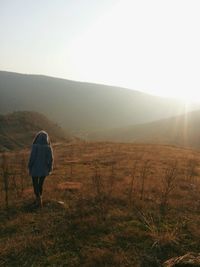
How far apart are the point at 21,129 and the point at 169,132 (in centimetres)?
3489

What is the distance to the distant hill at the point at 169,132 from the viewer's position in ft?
241

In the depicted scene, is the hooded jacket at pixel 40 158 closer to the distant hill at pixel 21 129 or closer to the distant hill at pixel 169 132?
the distant hill at pixel 21 129

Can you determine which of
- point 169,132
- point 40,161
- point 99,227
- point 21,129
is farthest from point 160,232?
point 169,132

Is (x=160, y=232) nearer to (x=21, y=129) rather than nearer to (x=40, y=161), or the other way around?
(x=40, y=161)

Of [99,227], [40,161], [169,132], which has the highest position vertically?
[40,161]

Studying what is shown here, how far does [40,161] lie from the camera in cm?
914

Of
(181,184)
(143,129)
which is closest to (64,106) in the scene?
(143,129)

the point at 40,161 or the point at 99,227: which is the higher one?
the point at 40,161

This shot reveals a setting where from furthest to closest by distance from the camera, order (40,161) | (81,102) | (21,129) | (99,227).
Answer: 1. (81,102)
2. (21,129)
3. (40,161)
4. (99,227)

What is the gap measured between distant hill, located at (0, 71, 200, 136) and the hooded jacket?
4690 inches

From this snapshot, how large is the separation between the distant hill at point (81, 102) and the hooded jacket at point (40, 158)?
→ 391 ft

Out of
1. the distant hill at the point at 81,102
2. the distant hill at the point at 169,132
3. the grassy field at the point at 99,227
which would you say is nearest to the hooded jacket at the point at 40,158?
the grassy field at the point at 99,227

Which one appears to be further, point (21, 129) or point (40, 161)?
point (21, 129)

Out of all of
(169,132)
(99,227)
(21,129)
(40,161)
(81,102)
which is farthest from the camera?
(81,102)
